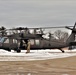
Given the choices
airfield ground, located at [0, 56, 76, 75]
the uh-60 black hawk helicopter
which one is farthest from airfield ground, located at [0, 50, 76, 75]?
the uh-60 black hawk helicopter

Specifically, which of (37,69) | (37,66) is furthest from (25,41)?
(37,69)

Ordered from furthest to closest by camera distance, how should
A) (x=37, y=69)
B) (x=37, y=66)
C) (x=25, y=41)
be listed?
(x=25, y=41)
(x=37, y=66)
(x=37, y=69)

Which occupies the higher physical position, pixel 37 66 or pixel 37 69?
pixel 37 69

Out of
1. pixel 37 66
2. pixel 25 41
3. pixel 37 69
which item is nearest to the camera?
pixel 37 69

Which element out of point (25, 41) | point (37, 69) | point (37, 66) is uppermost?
point (37, 69)

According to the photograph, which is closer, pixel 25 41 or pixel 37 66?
pixel 37 66

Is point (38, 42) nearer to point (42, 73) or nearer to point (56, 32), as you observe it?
point (42, 73)

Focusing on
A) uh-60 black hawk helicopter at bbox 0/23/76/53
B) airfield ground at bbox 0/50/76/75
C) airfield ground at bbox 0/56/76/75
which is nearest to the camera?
airfield ground at bbox 0/56/76/75

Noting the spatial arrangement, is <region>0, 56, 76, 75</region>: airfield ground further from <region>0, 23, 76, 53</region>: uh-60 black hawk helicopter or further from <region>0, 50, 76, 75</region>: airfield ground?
<region>0, 23, 76, 53</region>: uh-60 black hawk helicopter

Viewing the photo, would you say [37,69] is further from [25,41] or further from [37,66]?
[25,41]

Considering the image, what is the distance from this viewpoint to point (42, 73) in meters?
13.0

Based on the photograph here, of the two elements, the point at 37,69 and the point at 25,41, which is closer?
the point at 37,69

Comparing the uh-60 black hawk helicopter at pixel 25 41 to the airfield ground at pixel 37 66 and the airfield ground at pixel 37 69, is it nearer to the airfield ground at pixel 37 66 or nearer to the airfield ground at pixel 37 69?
the airfield ground at pixel 37 66

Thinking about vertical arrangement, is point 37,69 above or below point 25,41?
above
